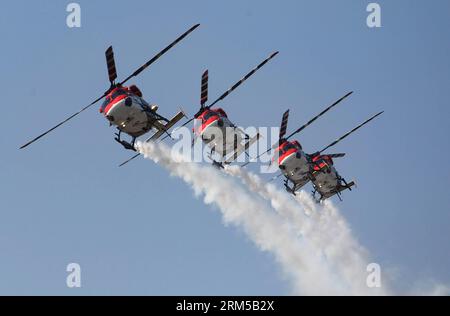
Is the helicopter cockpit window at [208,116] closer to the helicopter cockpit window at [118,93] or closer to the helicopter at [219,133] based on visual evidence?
the helicopter at [219,133]

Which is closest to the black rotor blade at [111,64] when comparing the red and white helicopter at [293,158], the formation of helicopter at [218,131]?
the formation of helicopter at [218,131]

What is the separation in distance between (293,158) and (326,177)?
844 centimetres

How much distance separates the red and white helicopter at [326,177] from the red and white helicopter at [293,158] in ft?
13.5

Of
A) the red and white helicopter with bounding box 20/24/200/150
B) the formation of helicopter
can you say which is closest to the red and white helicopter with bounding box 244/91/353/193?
the formation of helicopter

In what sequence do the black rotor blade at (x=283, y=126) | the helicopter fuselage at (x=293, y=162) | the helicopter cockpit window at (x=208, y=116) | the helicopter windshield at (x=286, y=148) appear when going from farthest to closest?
the black rotor blade at (x=283, y=126) → the helicopter windshield at (x=286, y=148) → the helicopter fuselage at (x=293, y=162) → the helicopter cockpit window at (x=208, y=116)

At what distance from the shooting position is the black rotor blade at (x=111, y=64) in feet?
262

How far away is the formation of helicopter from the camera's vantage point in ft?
265

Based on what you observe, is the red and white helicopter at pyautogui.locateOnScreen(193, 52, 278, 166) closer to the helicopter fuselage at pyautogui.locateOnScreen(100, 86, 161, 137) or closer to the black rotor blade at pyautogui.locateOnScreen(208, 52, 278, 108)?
the black rotor blade at pyautogui.locateOnScreen(208, 52, 278, 108)

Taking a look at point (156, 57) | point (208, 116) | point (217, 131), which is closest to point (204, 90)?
point (208, 116)

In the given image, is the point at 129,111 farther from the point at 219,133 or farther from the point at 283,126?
the point at 283,126

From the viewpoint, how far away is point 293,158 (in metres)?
96.8
